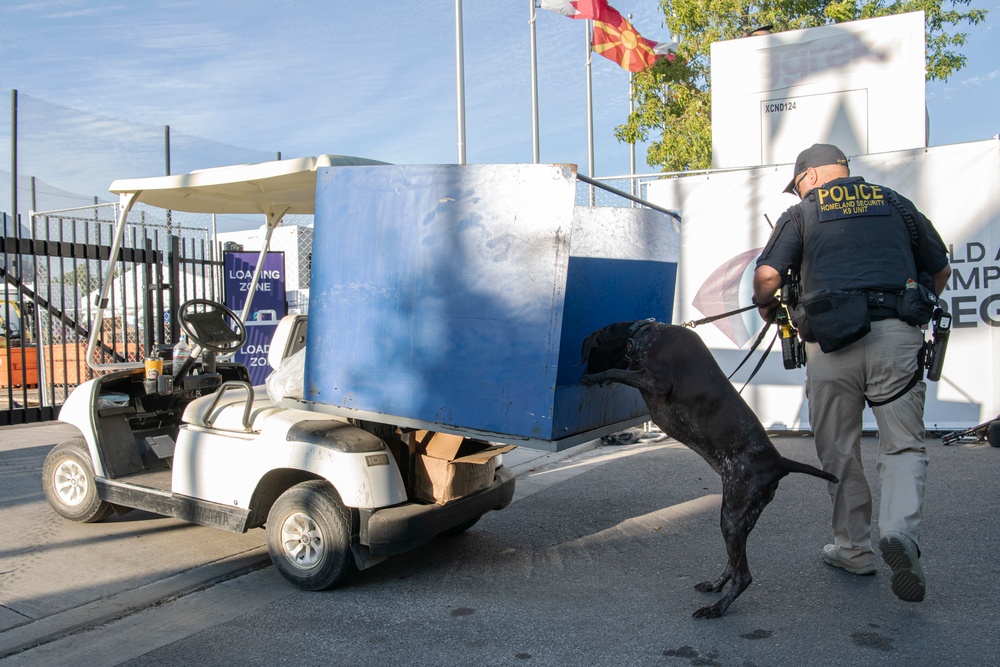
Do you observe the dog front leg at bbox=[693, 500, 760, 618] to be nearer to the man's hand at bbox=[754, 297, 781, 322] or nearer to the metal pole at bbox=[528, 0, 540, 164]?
the man's hand at bbox=[754, 297, 781, 322]

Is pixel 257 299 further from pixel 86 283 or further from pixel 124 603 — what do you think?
pixel 124 603

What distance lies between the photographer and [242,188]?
4.71 metres

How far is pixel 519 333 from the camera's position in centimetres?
347

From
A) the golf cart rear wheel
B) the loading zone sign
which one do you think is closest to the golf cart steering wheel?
the golf cart rear wheel

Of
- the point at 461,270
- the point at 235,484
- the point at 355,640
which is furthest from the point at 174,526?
the point at 461,270

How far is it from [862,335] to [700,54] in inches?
631

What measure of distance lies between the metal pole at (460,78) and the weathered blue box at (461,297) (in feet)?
24.8

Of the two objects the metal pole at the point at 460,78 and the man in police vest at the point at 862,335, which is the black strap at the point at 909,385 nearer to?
the man in police vest at the point at 862,335

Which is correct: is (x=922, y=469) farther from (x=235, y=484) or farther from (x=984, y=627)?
(x=235, y=484)

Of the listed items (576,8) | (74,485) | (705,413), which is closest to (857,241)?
(705,413)

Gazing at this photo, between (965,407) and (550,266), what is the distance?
6.38 metres

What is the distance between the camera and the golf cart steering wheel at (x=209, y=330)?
15.8 ft

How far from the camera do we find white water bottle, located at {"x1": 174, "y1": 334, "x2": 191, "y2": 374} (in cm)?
508

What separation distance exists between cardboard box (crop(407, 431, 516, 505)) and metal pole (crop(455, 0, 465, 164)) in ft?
25.8
